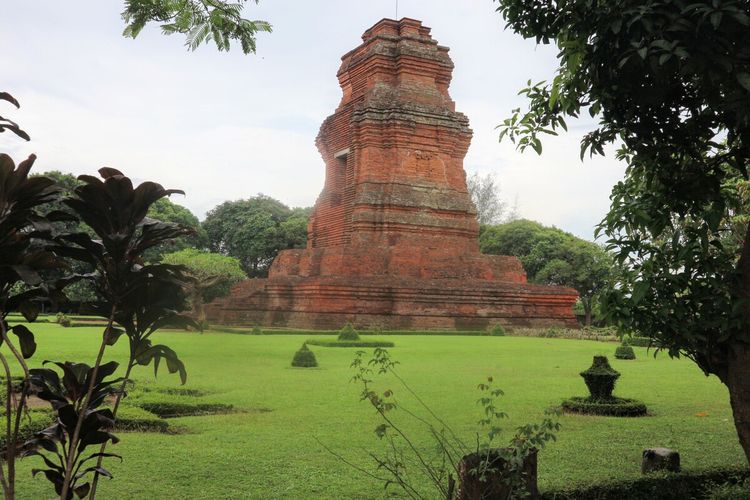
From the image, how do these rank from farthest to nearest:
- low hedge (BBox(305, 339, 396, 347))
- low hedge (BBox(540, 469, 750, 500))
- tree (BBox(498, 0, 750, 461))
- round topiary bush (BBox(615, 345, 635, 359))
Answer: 1. low hedge (BBox(305, 339, 396, 347))
2. round topiary bush (BBox(615, 345, 635, 359))
3. low hedge (BBox(540, 469, 750, 500))
4. tree (BBox(498, 0, 750, 461))

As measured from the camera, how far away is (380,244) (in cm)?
2361

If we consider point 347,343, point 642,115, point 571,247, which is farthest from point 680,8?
point 571,247

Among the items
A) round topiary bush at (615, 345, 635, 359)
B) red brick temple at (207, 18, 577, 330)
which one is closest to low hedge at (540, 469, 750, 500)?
round topiary bush at (615, 345, 635, 359)

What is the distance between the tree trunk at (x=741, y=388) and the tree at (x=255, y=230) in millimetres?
42769

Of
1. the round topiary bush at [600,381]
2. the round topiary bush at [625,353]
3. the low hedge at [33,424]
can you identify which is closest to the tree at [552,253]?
the round topiary bush at [625,353]

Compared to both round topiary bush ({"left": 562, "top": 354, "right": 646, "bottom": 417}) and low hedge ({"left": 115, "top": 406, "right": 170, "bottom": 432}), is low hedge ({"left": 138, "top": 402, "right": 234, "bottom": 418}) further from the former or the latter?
round topiary bush ({"left": 562, "top": 354, "right": 646, "bottom": 417})

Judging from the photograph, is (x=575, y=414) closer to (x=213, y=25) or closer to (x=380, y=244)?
(x=213, y=25)

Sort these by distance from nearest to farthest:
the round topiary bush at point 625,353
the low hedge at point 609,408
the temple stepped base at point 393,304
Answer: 1. the low hedge at point 609,408
2. the round topiary bush at point 625,353
3. the temple stepped base at point 393,304

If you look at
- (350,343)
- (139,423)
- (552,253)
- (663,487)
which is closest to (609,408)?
(663,487)

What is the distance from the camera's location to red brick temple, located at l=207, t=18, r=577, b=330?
22.2 metres

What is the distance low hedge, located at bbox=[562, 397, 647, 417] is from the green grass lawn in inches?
9.0

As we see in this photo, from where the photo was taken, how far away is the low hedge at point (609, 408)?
8.06m

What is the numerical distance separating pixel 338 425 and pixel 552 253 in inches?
1499

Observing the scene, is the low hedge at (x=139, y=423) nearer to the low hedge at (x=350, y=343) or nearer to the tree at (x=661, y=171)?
the tree at (x=661, y=171)
